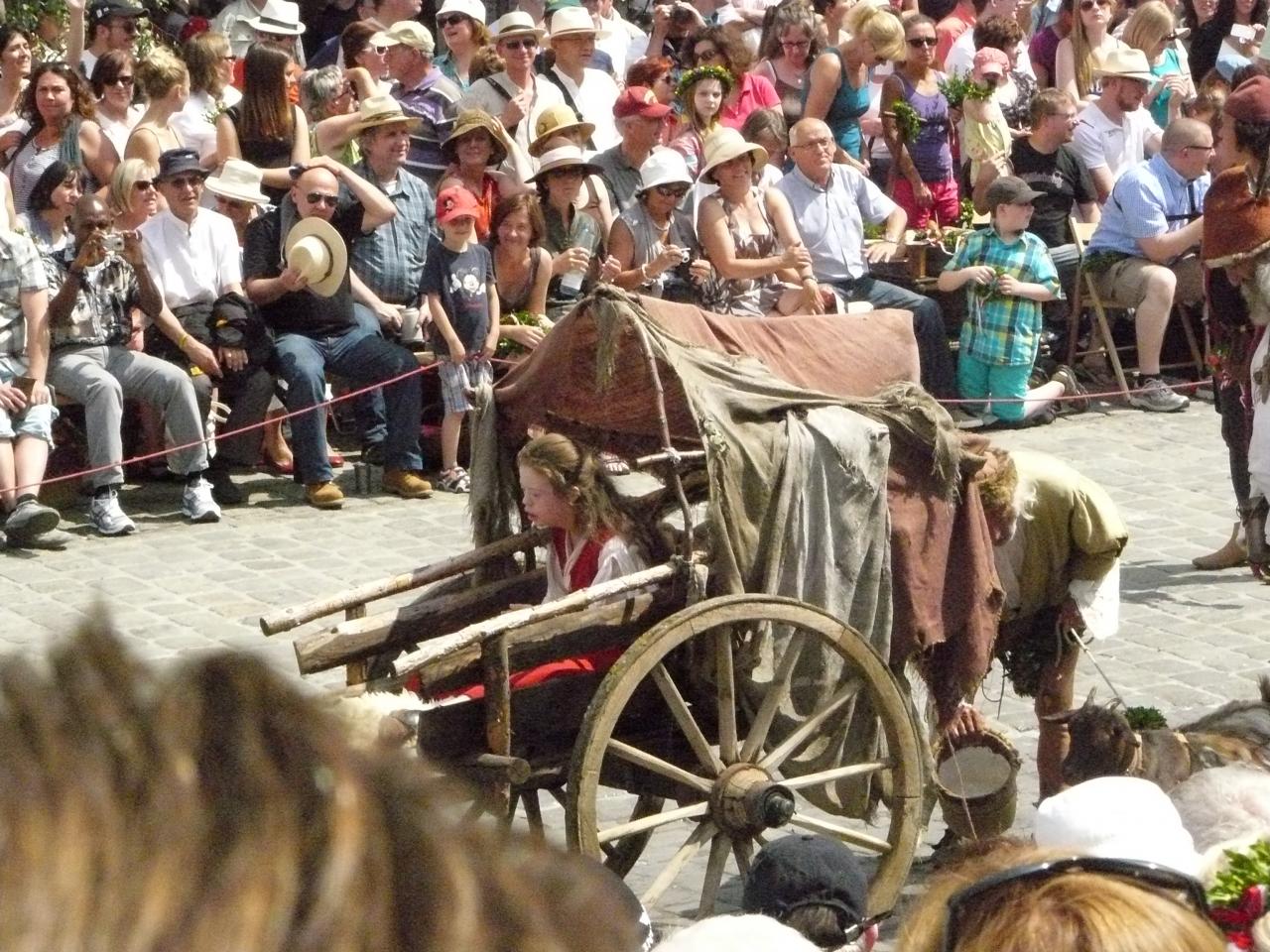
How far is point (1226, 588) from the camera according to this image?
8.93 metres

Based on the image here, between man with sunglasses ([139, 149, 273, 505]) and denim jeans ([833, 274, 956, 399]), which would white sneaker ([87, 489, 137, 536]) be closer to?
man with sunglasses ([139, 149, 273, 505])

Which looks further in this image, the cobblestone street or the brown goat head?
the cobblestone street

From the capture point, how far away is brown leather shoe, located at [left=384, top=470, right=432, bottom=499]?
34.0 feet

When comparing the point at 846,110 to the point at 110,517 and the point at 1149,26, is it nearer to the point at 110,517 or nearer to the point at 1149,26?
the point at 1149,26

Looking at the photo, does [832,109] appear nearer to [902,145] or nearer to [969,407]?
[902,145]

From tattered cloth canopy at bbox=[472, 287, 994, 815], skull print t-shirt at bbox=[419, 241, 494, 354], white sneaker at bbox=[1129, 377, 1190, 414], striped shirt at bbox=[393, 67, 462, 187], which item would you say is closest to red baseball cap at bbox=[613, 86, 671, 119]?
striped shirt at bbox=[393, 67, 462, 187]

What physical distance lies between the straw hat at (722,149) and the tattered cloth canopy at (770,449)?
5.07 meters

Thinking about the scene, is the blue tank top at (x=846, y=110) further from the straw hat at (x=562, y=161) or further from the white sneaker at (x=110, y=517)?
the white sneaker at (x=110, y=517)

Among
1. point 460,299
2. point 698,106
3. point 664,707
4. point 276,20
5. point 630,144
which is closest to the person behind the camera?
point 664,707

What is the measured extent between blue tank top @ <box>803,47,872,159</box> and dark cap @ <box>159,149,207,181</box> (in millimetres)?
4939

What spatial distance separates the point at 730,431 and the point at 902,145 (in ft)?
26.7

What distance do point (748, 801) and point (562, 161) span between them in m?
6.29

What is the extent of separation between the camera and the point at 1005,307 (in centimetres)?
1184

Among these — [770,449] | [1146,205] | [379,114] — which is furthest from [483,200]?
[770,449]
